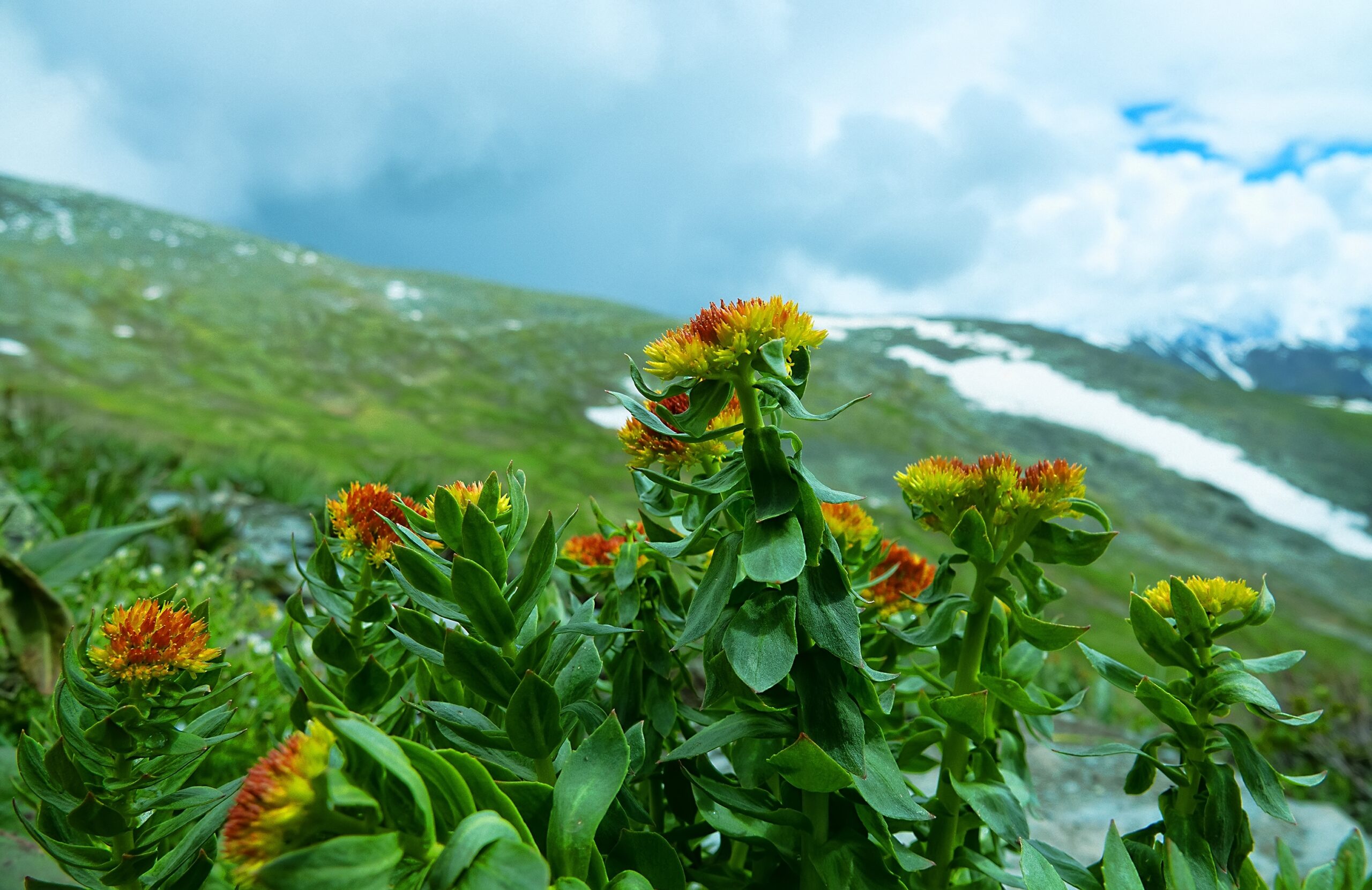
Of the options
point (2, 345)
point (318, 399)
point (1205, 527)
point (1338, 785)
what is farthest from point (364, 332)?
point (1338, 785)

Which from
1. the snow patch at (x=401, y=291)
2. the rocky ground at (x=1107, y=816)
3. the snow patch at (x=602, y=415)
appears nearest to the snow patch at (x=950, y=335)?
the snow patch at (x=602, y=415)

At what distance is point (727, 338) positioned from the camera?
0.84 m

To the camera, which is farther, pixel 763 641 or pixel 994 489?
pixel 994 489

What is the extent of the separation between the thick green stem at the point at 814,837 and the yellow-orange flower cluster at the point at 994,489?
40cm

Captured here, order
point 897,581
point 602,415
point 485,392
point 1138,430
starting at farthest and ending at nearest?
point 1138,430 → point 485,392 → point 602,415 → point 897,581

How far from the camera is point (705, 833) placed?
1009 millimetres

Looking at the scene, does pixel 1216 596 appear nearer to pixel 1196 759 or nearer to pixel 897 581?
pixel 1196 759

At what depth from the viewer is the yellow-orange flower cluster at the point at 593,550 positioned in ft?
4.15

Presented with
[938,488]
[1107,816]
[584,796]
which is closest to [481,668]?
[584,796]

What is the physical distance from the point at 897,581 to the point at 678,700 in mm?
458

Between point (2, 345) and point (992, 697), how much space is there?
46.7 meters

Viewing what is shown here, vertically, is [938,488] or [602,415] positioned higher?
[938,488]

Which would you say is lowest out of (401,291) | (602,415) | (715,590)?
(602,415)

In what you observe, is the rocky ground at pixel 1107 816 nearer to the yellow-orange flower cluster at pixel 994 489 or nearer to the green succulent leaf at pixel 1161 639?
the green succulent leaf at pixel 1161 639
